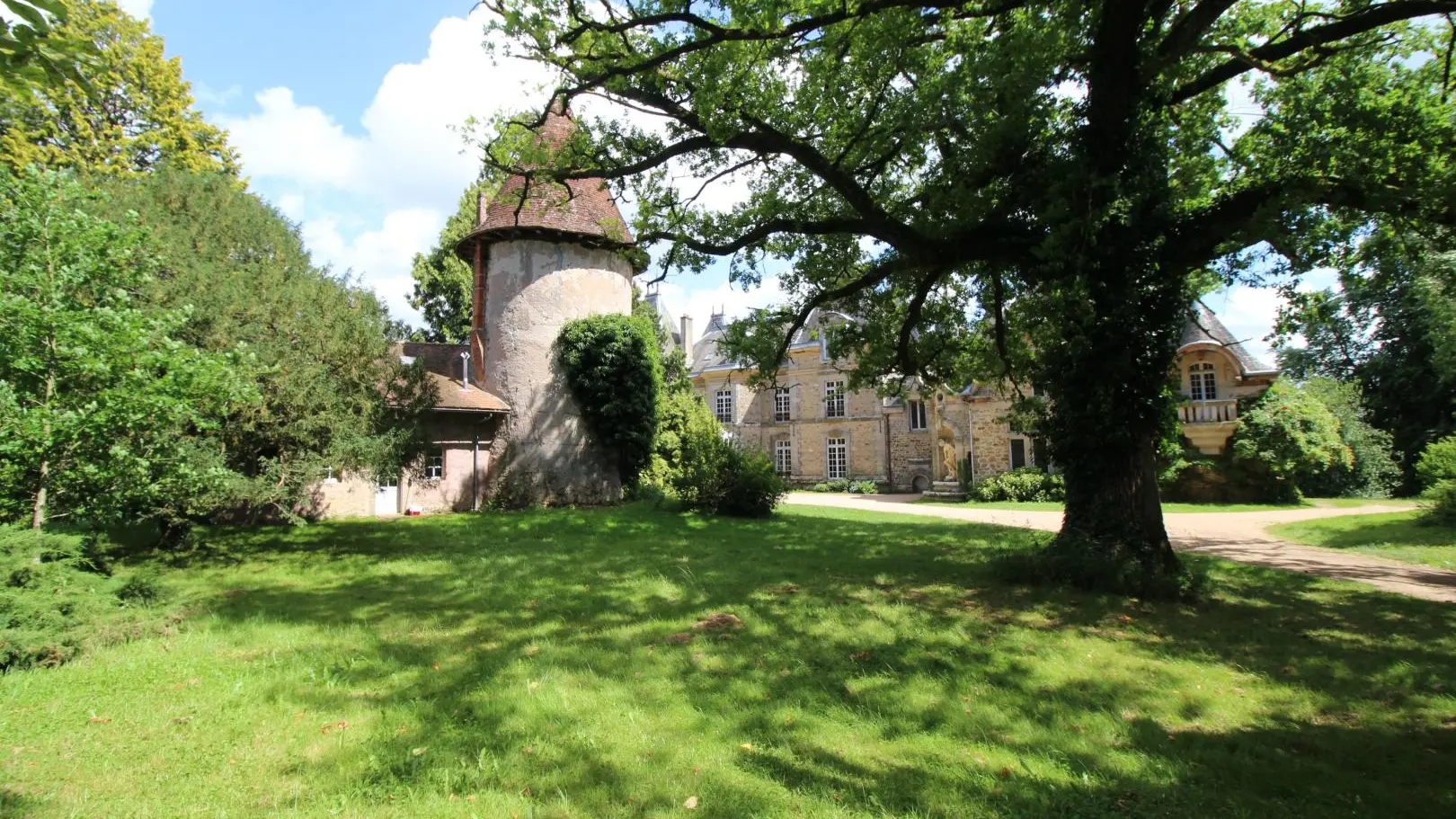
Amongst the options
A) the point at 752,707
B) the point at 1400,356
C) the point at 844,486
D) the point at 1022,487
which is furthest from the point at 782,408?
the point at 752,707

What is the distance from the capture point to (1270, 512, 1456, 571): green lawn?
12117 mm

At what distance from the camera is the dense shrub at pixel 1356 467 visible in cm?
2633

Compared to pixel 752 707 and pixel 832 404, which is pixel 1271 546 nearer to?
pixel 752 707

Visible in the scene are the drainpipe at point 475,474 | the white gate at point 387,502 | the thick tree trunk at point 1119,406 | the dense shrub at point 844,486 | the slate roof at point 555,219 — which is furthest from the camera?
the dense shrub at point 844,486

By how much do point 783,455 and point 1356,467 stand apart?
89.1ft

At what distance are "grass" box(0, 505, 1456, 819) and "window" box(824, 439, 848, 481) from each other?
3170 cm

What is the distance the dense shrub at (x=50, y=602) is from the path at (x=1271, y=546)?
1473 centimetres

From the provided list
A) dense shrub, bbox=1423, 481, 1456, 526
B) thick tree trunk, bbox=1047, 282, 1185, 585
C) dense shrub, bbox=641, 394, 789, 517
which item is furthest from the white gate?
A: dense shrub, bbox=1423, 481, 1456, 526

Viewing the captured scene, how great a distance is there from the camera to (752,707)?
15.6 ft

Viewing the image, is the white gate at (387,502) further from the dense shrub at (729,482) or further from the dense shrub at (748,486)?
the dense shrub at (748,486)

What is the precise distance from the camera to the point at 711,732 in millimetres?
4352

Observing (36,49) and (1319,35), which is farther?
(1319,35)

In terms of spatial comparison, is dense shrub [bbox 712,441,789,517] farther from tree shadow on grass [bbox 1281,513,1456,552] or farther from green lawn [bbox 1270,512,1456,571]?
tree shadow on grass [bbox 1281,513,1456,552]

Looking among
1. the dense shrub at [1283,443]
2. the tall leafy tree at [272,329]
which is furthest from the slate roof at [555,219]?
the dense shrub at [1283,443]
